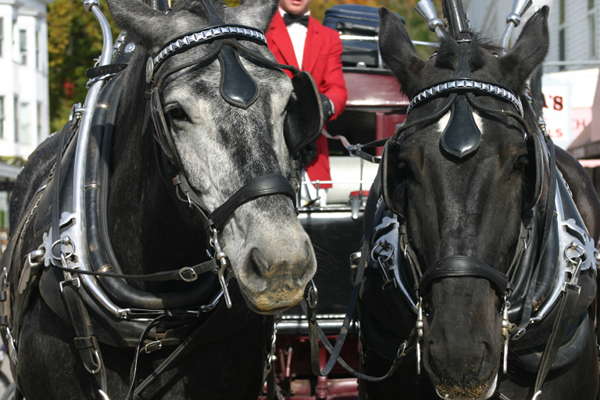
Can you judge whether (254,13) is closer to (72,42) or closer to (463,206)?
(463,206)

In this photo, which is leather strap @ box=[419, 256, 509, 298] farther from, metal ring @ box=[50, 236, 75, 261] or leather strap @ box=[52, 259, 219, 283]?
metal ring @ box=[50, 236, 75, 261]

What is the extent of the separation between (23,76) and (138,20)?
40564 millimetres

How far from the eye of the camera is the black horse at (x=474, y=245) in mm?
3807

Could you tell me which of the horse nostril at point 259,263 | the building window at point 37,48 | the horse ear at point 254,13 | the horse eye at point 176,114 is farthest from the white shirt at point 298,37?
the building window at point 37,48

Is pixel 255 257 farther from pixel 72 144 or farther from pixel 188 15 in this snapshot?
pixel 72 144

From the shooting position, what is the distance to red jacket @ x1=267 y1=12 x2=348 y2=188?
21.2 ft

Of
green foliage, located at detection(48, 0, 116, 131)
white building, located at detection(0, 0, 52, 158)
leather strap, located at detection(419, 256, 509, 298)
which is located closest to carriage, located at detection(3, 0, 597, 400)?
leather strap, located at detection(419, 256, 509, 298)

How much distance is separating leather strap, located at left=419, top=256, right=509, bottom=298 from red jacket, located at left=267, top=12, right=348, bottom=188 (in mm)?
2642

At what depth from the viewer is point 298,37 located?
21.7ft

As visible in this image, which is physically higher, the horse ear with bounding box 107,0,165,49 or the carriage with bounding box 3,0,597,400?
the horse ear with bounding box 107,0,165,49

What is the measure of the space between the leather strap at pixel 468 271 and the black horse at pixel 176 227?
0.62 m

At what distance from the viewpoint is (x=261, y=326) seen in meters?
4.45

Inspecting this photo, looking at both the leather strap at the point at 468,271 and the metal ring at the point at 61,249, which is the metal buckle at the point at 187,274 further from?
the leather strap at the point at 468,271

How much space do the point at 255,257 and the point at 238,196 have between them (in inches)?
8.8
